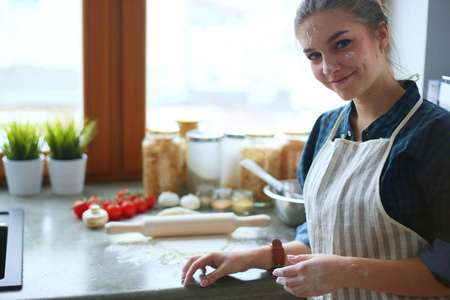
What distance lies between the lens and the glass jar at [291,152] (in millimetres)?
1717

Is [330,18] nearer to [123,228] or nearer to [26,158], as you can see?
[123,228]

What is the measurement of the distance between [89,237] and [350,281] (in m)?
0.73

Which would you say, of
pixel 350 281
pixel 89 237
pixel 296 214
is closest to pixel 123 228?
pixel 89 237

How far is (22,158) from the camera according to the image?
1.67 metres

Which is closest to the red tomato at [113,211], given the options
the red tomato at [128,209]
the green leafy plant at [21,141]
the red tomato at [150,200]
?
the red tomato at [128,209]

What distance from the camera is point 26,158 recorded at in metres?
1.67

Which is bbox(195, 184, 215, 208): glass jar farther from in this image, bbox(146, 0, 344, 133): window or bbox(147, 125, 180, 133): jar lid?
bbox(146, 0, 344, 133): window

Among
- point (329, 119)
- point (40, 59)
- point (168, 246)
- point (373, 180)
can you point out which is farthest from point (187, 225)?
point (40, 59)

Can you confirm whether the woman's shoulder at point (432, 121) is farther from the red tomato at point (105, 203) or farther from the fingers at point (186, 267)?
the red tomato at point (105, 203)

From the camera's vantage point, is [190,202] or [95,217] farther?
[190,202]

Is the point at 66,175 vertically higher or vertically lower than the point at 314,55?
lower

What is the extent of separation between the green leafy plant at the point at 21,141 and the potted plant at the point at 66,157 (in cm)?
4

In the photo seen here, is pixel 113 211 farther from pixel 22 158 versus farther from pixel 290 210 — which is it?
pixel 290 210

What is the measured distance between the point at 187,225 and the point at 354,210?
0.50m
